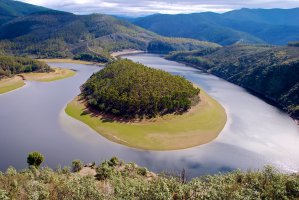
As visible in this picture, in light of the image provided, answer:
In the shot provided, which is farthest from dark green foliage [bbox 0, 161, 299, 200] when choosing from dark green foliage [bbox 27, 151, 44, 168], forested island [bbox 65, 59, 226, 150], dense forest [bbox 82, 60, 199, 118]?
dense forest [bbox 82, 60, 199, 118]

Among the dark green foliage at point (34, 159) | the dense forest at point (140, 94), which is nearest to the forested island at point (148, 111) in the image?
the dense forest at point (140, 94)

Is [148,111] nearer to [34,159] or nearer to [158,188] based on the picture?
[34,159]

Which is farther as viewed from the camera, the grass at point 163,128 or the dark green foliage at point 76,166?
the grass at point 163,128

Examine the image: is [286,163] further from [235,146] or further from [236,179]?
[236,179]

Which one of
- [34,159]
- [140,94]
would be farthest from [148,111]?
[34,159]

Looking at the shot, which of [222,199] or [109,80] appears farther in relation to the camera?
[109,80]

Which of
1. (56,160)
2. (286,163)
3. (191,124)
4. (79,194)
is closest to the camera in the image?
(79,194)

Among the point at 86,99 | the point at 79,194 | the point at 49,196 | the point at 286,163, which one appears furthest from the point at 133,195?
the point at 86,99

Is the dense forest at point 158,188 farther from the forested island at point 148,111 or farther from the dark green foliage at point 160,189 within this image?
the forested island at point 148,111

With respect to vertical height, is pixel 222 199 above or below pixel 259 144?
above
